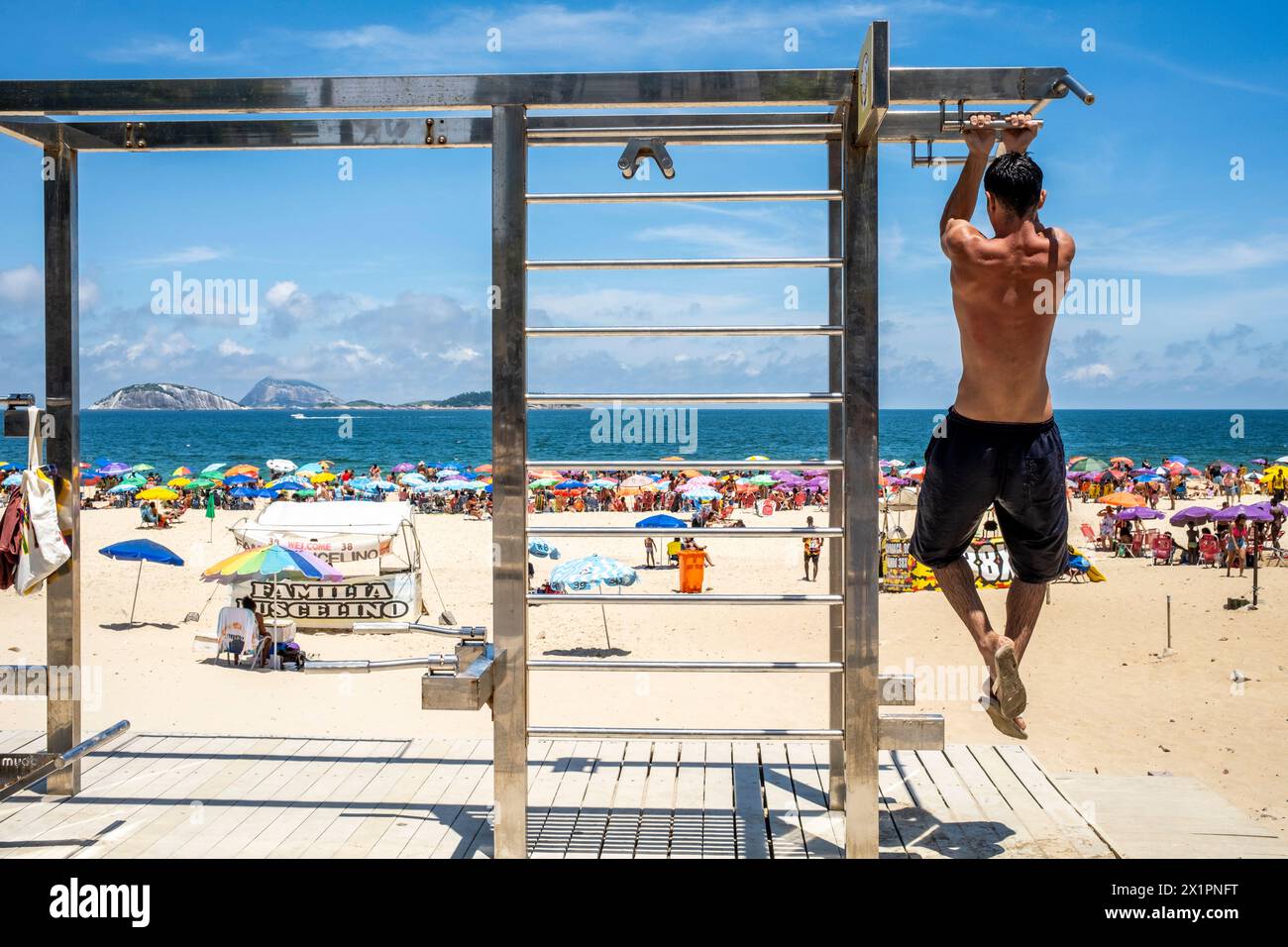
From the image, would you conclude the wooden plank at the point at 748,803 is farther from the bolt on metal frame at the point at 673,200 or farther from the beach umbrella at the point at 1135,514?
the beach umbrella at the point at 1135,514

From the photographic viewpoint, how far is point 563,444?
8644cm

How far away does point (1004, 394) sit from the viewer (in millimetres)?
3541

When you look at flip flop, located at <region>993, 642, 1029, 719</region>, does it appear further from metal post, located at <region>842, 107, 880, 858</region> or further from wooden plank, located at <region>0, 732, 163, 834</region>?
wooden plank, located at <region>0, 732, 163, 834</region>

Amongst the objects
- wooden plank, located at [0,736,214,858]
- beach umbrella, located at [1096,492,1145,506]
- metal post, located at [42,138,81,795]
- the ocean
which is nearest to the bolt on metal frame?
metal post, located at [42,138,81,795]

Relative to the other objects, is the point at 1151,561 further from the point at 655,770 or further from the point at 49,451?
the point at 49,451

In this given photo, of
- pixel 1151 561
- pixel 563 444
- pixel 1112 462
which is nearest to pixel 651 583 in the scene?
pixel 1151 561

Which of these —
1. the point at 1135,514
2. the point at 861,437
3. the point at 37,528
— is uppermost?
the point at 861,437

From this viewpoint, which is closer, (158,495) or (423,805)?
(423,805)

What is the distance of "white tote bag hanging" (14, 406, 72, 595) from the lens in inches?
188

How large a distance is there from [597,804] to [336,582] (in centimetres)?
1207

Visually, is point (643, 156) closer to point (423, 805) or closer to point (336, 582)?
point (423, 805)

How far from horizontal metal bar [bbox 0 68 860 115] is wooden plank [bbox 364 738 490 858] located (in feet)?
9.42

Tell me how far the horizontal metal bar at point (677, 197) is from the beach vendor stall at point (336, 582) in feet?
43.6

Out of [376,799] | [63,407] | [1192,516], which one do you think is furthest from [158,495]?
[376,799]
